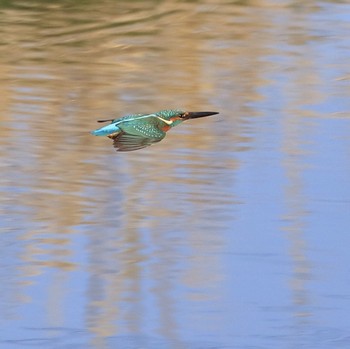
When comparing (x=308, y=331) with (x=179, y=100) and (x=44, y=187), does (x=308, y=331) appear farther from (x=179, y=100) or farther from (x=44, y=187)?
(x=179, y=100)

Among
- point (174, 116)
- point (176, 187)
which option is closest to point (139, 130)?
point (174, 116)

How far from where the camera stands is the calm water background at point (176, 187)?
4188mm

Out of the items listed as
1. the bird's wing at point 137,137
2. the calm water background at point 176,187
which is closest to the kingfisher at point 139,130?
the bird's wing at point 137,137

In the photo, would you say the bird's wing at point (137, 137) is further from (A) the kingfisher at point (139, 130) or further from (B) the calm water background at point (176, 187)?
(B) the calm water background at point (176, 187)

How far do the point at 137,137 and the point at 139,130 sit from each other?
0.04 m

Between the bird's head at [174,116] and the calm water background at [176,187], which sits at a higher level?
the bird's head at [174,116]

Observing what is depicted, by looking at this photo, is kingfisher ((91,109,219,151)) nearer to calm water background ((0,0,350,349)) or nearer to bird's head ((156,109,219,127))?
bird's head ((156,109,219,127))

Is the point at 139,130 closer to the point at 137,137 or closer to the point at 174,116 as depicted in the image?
the point at 137,137

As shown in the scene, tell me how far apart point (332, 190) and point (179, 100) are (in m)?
1.21

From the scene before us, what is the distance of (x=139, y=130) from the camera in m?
3.84

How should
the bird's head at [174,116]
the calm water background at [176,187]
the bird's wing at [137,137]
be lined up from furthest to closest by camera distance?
the calm water background at [176,187] → the bird's head at [174,116] → the bird's wing at [137,137]

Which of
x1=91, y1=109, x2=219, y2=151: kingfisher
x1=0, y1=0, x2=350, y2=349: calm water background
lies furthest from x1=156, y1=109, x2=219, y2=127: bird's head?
x1=0, y1=0, x2=350, y2=349: calm water background

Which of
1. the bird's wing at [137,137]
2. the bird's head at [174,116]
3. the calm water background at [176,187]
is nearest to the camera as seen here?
the bird's wing at [137,137]

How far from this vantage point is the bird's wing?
377 cm
